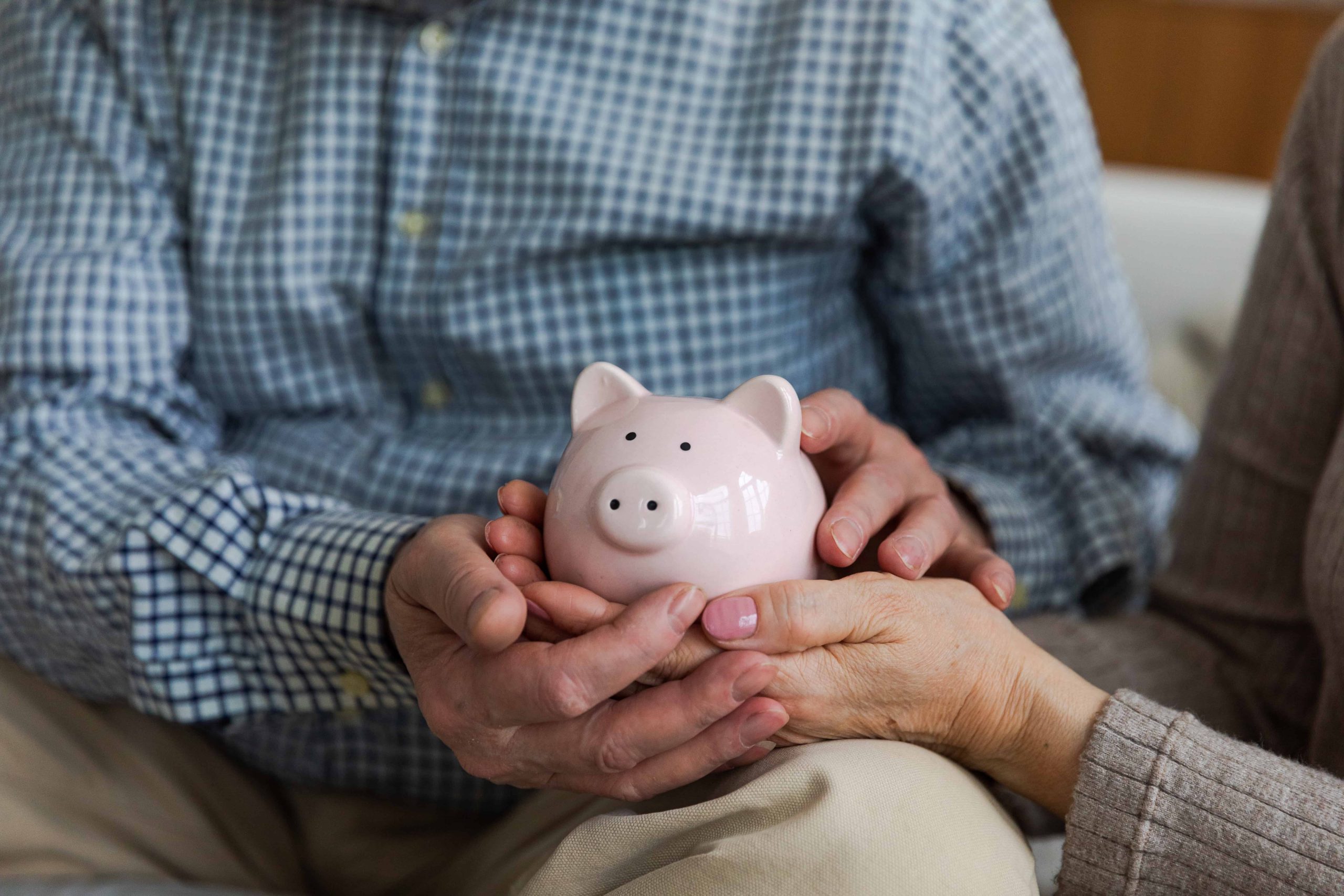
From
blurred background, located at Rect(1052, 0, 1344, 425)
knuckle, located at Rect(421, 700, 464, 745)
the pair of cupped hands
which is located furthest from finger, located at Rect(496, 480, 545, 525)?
blurred background, located at Rect(1052, 0, 1344, 425)

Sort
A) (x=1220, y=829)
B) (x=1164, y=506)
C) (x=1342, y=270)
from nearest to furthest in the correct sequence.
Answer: (x=1220, y=829) < (x=1342, y=270) < (x=1164, y=506)

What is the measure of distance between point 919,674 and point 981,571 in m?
0.10

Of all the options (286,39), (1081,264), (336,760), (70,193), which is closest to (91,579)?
(336,760)

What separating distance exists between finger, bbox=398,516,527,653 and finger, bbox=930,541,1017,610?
10.8 inches

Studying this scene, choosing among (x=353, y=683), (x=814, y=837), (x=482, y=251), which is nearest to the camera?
(x=814, y=837)

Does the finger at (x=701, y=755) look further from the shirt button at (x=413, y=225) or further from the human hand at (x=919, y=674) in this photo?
the shirt button at (x=413, y=225)

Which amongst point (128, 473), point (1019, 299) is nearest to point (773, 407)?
point (1019, 299)

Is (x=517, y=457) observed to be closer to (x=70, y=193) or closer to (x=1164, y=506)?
(x=70, y=193)

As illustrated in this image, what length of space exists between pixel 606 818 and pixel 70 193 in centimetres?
71

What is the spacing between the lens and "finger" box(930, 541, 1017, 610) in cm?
62

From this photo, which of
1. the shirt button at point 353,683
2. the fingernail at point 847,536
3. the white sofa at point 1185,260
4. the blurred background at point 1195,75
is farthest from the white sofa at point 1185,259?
the shirt button at point 353,683

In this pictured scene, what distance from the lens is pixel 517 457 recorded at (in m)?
0.88

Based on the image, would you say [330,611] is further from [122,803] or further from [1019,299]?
[1019,299]

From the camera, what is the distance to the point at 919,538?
604 millimetres
